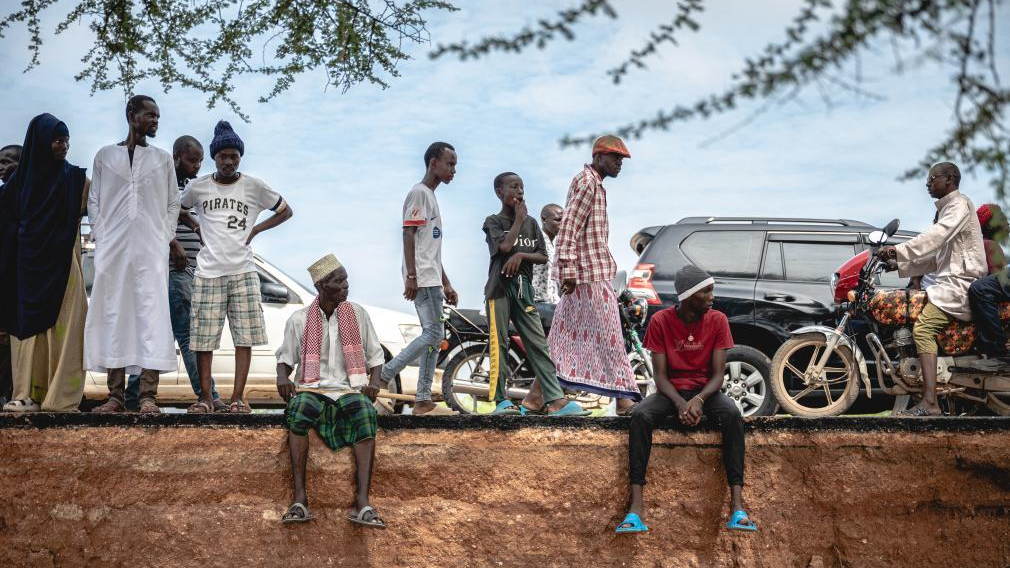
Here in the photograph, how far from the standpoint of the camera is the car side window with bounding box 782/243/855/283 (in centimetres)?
870

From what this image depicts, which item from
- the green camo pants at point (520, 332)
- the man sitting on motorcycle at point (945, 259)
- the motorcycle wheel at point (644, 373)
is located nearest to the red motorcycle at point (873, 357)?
the man sitting on motorcycle at point (945, 259)

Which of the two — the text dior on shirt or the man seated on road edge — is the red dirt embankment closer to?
the man seated on road edge

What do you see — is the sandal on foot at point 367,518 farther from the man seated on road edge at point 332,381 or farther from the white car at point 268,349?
the white car at point 268,349

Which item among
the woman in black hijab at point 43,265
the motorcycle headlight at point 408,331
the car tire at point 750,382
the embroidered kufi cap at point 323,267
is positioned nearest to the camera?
the embroidered kufi cap at point 323,267

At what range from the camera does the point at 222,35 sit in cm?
616

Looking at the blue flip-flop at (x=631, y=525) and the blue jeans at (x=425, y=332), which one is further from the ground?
the blue jeans at (x=425, y=332)

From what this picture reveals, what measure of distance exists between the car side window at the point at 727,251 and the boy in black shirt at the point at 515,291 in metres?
2.17

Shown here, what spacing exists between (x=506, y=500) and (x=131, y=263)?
2716 mm

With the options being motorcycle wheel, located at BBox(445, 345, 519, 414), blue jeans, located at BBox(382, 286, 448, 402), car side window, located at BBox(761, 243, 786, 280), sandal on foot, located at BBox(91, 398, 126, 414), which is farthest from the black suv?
sandal on foot, located at BBox(91, 398, 126, 414)

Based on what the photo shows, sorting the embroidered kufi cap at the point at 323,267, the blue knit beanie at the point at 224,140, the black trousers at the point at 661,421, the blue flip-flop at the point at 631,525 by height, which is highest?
the blue knit beanie at the point at 224,140

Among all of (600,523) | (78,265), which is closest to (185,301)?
(78,265)

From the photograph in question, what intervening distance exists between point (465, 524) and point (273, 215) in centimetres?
233

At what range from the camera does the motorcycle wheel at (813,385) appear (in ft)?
25.4

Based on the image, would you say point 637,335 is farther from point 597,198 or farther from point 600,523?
point 600,523
